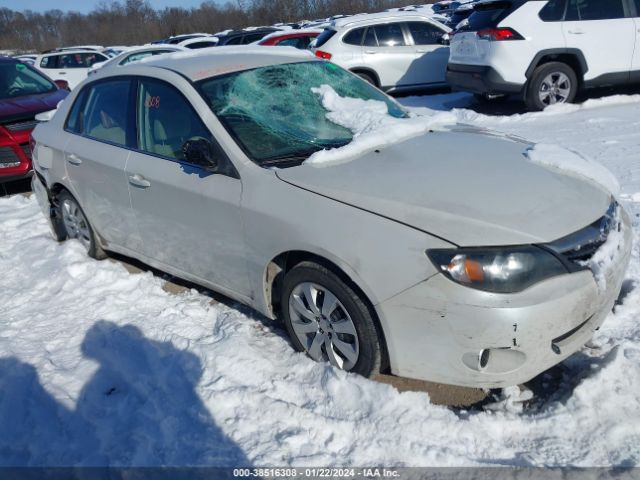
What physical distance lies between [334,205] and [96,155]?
236 centimetres

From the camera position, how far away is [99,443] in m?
2.86

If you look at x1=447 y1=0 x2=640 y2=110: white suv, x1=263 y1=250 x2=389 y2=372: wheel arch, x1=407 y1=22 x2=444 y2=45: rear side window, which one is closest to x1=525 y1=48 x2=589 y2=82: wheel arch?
x1=447 y1=0 x2=640 y2=110: white suv

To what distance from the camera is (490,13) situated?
842 centimetres

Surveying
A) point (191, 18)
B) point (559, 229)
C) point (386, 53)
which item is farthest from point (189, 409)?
point (191, 18)

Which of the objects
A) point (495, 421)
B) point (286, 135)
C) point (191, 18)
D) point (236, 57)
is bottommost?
point (495, 421)

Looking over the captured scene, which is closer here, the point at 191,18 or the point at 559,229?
the point at 559,229

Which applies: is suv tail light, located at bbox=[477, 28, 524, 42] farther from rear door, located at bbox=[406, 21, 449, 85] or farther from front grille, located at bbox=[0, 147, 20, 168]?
front grille, located at bbox=[0, 147, 20, 168]

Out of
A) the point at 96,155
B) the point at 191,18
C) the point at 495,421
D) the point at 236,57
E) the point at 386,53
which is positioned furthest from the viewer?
the point at 191,18

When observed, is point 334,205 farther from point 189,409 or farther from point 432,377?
point 189,409

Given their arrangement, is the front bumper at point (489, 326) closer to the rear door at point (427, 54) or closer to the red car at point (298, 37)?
the rear door at point (427, 54)

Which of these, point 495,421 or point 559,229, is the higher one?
point 559,229

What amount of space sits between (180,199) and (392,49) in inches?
332

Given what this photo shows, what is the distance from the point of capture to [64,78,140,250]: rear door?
4164mm

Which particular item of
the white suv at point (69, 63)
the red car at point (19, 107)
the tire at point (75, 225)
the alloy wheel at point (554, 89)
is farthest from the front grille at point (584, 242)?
the white suv at point (69, 63)
